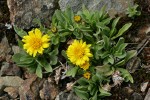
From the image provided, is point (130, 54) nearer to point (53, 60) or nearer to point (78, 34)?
point (78, 34)

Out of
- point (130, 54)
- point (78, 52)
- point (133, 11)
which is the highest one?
point (133, 11)

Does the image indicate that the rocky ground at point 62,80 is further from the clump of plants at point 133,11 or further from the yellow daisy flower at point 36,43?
the yellow daisy flower at point 36,43

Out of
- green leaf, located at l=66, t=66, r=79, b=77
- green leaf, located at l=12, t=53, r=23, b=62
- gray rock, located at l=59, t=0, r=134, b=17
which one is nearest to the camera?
green leaf, located at l=66, t=66, r=79, b=77

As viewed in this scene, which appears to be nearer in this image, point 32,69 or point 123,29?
point 123,29

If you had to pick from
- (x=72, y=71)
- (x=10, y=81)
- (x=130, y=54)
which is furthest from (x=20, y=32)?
(x=130, y=54)

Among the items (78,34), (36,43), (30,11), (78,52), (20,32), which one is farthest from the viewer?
(30,11)

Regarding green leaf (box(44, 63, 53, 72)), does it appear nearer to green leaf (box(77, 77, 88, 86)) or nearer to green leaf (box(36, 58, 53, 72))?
green leaf (box(36, 58, 53, 72))

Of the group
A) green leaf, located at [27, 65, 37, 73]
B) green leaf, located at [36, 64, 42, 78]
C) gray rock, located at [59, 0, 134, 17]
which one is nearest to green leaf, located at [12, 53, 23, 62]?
green leaf, located at [27, 65, 37, 73]
